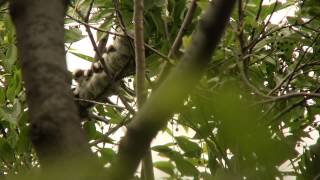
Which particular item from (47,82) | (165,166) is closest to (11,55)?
(165,166)

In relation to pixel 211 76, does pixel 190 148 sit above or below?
below

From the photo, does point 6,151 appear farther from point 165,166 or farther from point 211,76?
point 211,76

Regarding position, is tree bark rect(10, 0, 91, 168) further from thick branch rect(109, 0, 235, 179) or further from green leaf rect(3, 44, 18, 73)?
green leaf rect(3, 44, 18, 73)

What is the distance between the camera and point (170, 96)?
45cm

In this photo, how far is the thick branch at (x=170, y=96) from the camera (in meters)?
0.45

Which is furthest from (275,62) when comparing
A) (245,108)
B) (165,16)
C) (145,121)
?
(145,121)

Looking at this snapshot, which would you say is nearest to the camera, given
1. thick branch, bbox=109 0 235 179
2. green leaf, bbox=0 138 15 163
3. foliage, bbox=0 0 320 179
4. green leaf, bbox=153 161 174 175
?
thick branch, bbox=109 0 235 179

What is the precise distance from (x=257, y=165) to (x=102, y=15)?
1229 mm

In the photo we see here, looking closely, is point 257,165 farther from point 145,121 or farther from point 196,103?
point 196,103

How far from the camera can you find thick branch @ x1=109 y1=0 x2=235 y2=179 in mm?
446

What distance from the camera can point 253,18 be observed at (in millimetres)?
1603

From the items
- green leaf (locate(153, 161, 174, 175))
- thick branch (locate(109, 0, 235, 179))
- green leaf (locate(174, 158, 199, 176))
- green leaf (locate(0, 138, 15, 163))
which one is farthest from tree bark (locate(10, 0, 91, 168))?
green leaf (locate(0, 138, 15, 163))

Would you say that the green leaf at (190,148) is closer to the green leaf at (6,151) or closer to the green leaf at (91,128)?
the green leaf at (91,128)

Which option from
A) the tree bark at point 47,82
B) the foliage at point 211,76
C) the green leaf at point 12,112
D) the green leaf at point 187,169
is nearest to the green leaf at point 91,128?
the foliage at point 211,76
